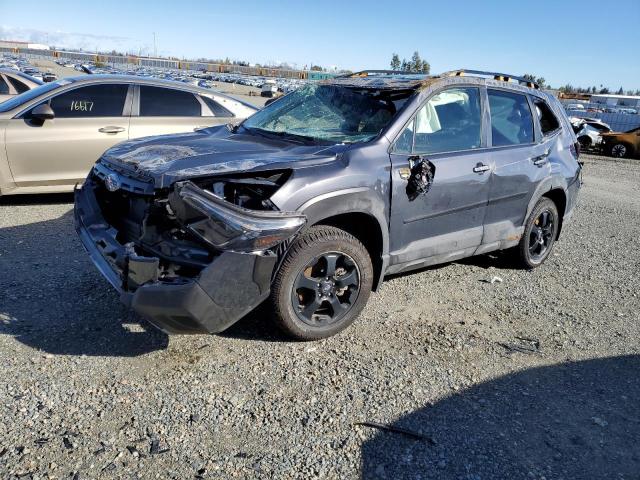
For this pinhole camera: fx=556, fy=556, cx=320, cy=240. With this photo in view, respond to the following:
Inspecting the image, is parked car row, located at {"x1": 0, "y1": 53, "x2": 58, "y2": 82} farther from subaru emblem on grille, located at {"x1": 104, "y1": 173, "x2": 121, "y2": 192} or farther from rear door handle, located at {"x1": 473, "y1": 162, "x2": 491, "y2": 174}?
rear door handle, located at {"x1": 473, "y1": 162, "x2": 491, "y2": 174}

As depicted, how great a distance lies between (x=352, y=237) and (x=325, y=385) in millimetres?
1010

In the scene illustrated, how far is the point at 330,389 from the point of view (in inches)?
128

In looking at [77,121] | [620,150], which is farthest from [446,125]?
[620,150]

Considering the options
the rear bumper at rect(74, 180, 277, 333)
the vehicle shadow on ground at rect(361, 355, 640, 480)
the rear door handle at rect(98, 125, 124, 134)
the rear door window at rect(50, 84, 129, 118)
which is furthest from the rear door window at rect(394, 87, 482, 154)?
the rear door window at rect(50, 84, 129, 118)

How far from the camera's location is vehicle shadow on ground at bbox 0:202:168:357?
3.57m

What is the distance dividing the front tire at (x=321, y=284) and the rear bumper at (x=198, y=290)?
0.18m

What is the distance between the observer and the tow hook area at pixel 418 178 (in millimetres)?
3963

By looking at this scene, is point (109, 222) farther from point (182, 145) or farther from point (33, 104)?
point (33, 104)

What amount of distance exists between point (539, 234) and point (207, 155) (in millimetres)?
3525

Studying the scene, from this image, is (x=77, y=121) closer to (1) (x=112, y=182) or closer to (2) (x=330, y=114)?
(1) (x=112, y=182)

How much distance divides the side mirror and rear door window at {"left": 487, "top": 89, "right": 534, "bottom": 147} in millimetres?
4905

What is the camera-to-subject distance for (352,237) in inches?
148

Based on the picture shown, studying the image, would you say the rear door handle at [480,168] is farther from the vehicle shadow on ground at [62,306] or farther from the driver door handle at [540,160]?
the vehicle shadow on ground at [62,306]

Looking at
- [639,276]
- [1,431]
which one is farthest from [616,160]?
[1,431]
